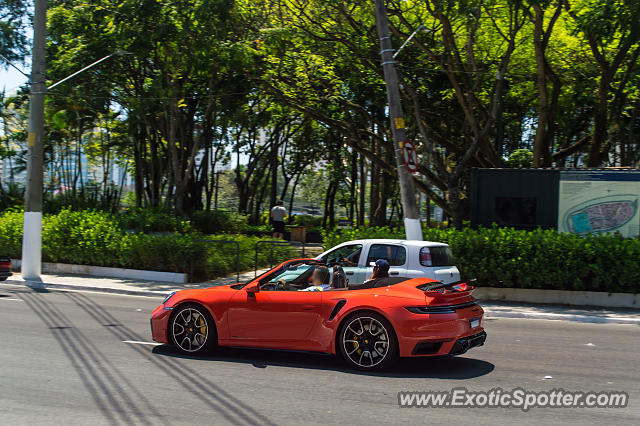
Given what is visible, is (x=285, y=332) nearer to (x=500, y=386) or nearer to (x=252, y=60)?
(x=500, y=386)

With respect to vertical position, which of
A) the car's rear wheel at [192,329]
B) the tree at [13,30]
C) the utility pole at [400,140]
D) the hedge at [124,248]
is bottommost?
the car's rear wheel at [192,329]

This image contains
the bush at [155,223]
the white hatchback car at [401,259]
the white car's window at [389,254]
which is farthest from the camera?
the bush at [155,223]

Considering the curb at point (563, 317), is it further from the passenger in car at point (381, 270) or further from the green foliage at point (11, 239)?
the green foliage at point (11, 239)

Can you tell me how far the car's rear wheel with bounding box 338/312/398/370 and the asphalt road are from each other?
0.18 m

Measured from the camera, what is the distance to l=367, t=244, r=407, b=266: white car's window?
1209 cm

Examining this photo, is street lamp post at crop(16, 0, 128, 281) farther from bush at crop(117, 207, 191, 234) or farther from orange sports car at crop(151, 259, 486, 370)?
orange sports car at crop(151, 259, 486, 370)

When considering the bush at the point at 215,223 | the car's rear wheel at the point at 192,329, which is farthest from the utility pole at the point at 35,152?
the bush at the point at 215,223

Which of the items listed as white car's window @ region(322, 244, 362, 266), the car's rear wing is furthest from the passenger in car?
white car's window @ region(322, 244, 362, 266)

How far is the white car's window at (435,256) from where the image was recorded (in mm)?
11990

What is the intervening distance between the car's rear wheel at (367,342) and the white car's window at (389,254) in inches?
176

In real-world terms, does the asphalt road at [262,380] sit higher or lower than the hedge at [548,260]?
lower

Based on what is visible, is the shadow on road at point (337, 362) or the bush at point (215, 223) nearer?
the shadow on road at point (337, 362)

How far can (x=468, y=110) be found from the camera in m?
20.3

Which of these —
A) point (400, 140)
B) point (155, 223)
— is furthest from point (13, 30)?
point (400, 140)
